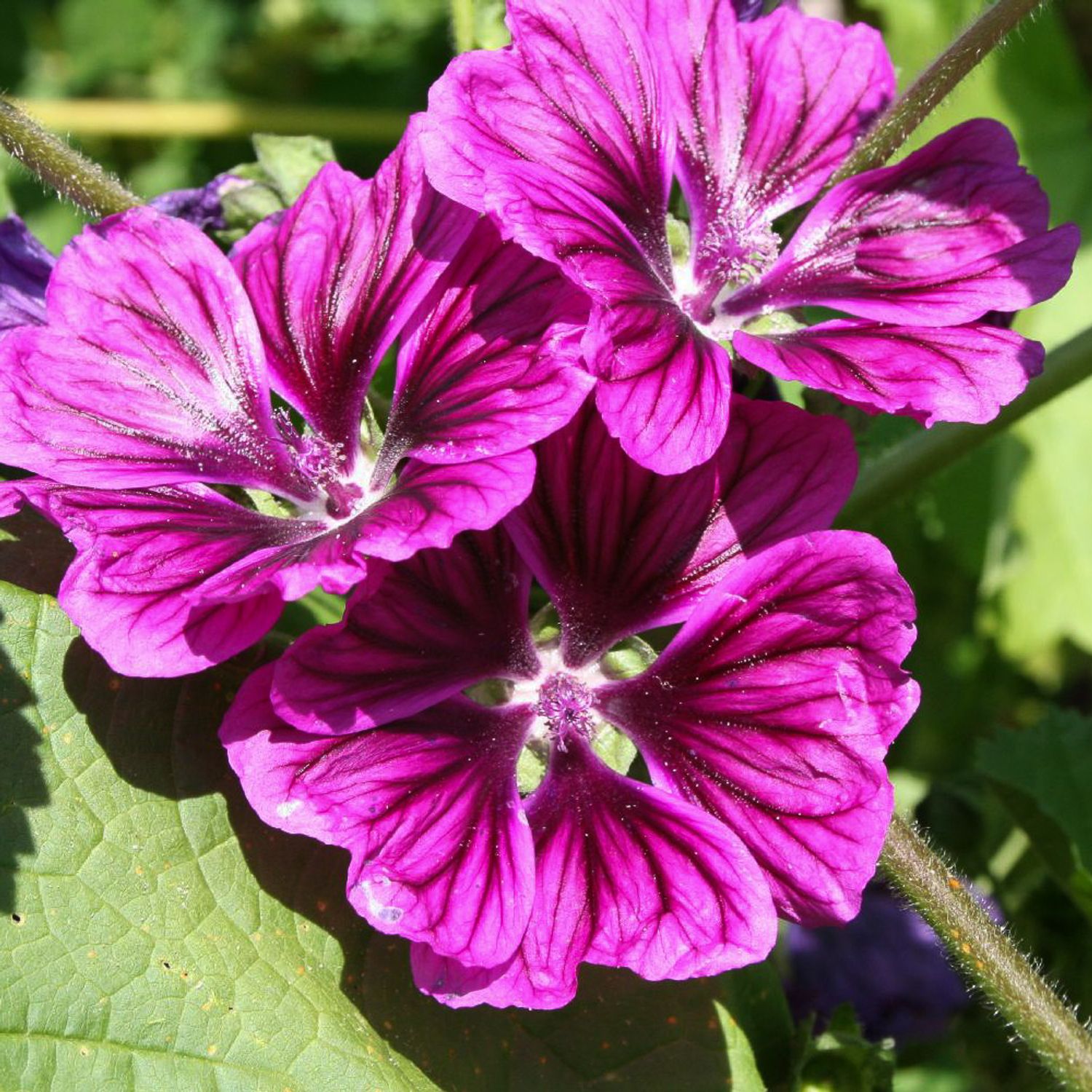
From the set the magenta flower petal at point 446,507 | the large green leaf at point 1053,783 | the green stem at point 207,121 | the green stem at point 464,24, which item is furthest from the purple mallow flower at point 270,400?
the green stem at point 207,121

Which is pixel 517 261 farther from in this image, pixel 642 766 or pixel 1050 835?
pixel 1050 835

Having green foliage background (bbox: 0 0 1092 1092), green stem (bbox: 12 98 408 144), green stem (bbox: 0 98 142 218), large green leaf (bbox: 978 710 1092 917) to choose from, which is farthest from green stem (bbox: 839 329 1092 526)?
green stem (bbox: 12 98 408 144)

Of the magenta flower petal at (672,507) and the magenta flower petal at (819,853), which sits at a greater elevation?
the magenta flower petal at (672,507)

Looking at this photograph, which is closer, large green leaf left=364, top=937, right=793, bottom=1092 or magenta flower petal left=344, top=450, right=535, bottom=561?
magenta flower petal left=344, top=450, right=535, bottom=561

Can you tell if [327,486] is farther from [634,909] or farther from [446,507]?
[634,909]

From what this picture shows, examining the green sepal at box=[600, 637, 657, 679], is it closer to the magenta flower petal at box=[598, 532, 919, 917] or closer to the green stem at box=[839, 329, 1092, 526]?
the magenta flower petal at box=[598, 532, 919, 917]

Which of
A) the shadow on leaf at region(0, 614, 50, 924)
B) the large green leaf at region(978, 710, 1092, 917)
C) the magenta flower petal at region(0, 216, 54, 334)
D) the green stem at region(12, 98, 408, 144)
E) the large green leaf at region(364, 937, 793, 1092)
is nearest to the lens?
the shadow on leaf at region(0, 614, 50, 924)

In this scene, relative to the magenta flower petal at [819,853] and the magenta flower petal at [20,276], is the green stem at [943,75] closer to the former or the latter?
the magenta flower petal at [819,853]

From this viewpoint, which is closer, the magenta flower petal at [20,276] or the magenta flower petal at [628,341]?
the magenta flower petal at [628,341]
